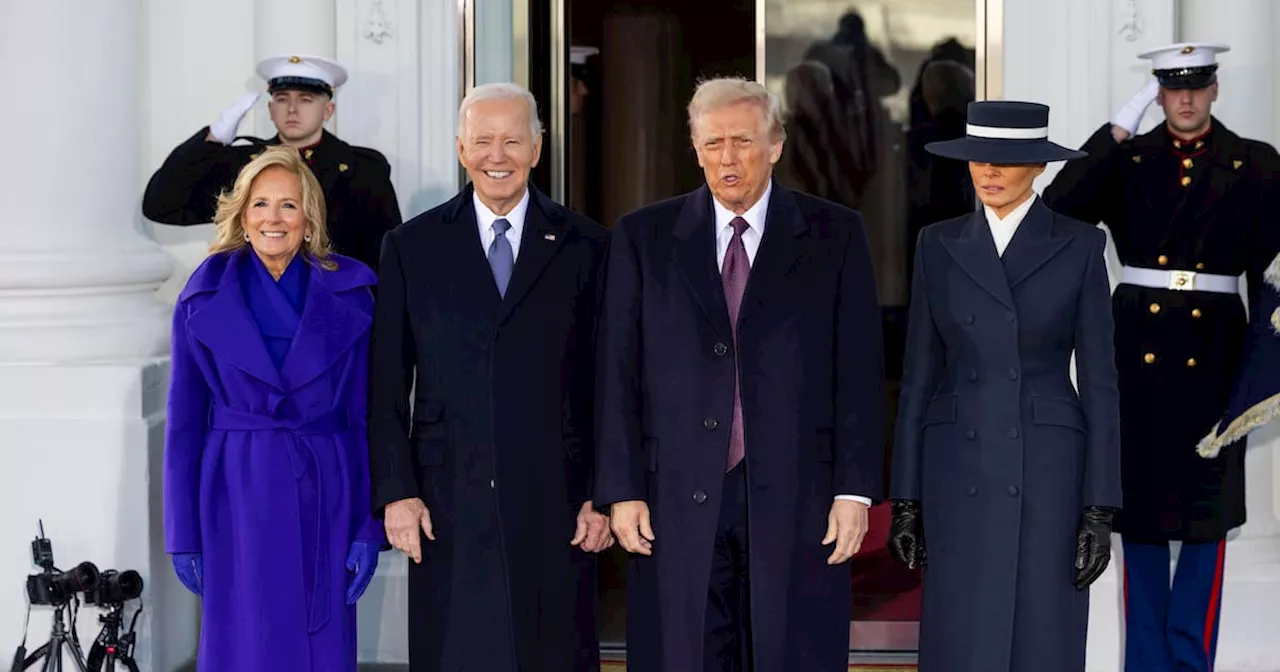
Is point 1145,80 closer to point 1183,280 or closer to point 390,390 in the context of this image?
point 1183,280

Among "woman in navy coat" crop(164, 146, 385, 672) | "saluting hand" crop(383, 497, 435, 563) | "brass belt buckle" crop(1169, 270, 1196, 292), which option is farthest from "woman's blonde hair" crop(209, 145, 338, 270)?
"brass belt buckle" crop(1169, 270, 1196, 292)

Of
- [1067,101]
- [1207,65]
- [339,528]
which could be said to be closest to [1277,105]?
[1067,101]

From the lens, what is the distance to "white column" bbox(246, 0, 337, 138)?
17.4 ft

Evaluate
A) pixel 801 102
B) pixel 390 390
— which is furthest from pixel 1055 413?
pixel 801 102

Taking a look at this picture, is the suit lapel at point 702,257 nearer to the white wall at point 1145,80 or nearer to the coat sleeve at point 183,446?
the coat sleeve at point 183,446

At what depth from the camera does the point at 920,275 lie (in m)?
3.54

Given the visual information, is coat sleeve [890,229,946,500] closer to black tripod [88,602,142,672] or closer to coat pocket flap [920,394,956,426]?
coat pocket flap [920,394,956,426]

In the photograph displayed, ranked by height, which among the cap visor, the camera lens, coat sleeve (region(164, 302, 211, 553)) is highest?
the cap visor

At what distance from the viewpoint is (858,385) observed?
128 inches

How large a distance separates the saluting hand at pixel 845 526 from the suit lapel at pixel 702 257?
16.1 inches

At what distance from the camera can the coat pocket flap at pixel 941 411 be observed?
3424 millimetres

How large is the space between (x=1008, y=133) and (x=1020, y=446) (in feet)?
2.22

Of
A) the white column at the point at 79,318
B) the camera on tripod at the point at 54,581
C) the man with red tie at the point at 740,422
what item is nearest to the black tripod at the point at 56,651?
the camera on tripod at the point at 54,581

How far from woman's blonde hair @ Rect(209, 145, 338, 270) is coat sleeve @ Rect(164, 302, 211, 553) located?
7.6 inches
